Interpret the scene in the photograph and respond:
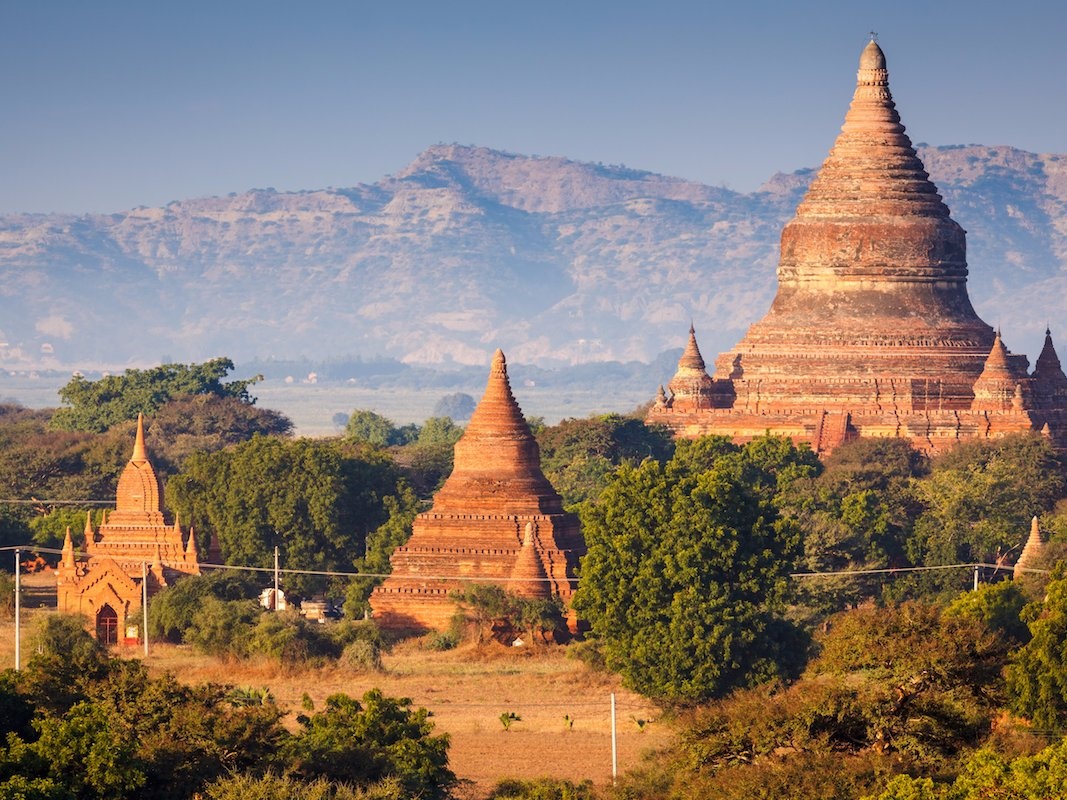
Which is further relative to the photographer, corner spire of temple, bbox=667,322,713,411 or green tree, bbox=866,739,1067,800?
corner spire of temple, bbox=667,322,713,411

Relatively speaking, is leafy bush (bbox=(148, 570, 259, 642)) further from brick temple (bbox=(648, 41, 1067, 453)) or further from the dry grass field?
brick temple (bbox=(648, 41, 1067, 453))

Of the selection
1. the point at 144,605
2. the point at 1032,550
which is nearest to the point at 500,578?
the point at 144,605

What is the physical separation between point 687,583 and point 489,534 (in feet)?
29.9

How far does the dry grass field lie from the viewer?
155ft

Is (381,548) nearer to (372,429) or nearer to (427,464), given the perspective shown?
(427,464)

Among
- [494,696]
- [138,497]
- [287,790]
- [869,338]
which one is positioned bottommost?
[494,696]

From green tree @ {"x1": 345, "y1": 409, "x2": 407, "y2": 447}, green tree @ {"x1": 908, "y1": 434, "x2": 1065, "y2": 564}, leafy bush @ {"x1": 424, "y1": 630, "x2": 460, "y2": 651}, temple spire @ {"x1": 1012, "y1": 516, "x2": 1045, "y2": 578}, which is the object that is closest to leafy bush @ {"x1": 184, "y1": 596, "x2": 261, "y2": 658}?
leafy bush @ {"x1": 424, "y1": 630, "x2": 460, "y2": 651}

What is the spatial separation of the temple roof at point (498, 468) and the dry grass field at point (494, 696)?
4251mm

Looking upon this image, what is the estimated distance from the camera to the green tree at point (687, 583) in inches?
1999

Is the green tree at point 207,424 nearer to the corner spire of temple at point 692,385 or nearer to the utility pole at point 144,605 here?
the corner spire of temple at point 692,385

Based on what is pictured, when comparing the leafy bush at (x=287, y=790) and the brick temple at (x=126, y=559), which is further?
the brick temple at (x=126, y=559)

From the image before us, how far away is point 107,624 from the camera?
60094 mm

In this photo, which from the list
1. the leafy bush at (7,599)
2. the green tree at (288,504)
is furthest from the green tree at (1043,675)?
the leafy bush at (7,599)

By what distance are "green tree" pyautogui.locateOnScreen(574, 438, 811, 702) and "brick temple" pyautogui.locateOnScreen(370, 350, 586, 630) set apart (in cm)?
374
